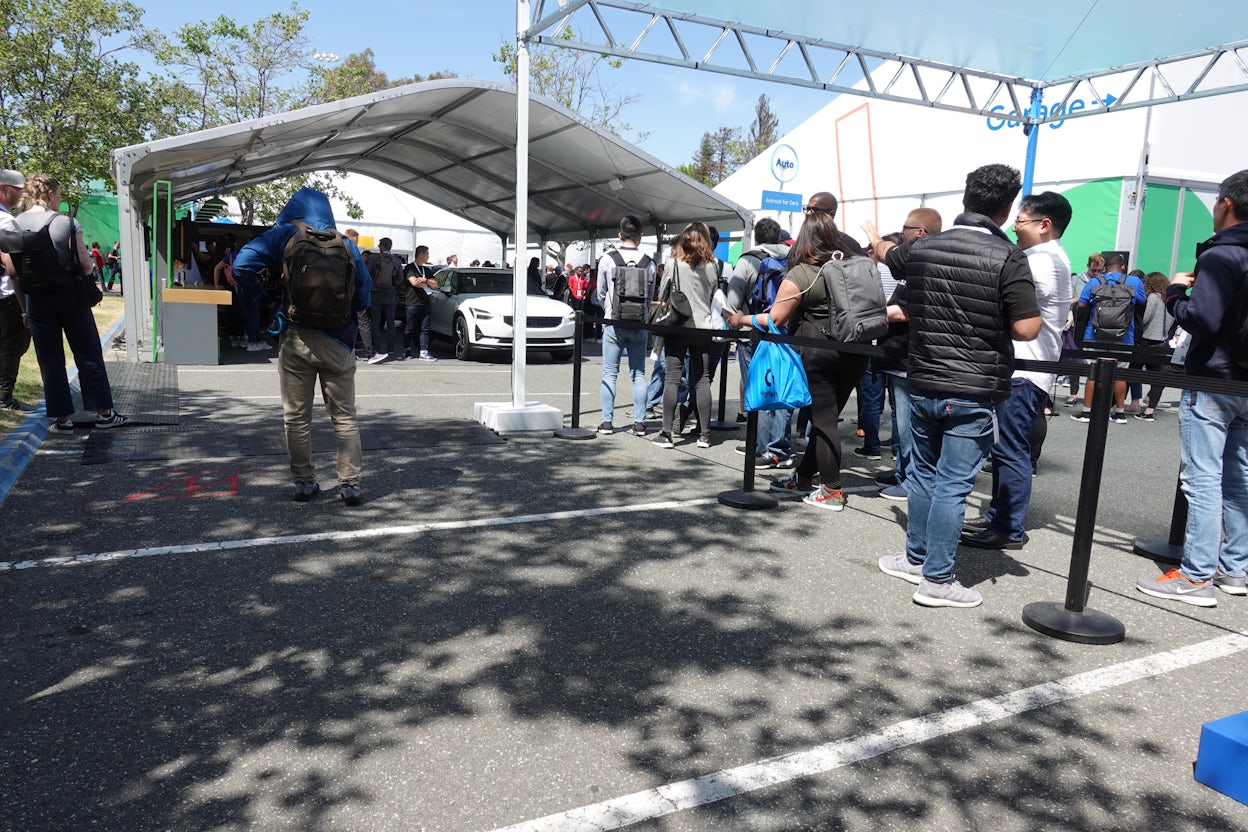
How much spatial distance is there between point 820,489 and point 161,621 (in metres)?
4.03

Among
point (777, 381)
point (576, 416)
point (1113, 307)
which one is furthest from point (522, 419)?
point (1113, 307)

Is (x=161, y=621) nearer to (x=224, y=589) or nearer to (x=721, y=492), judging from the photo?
(x=224, y=589)

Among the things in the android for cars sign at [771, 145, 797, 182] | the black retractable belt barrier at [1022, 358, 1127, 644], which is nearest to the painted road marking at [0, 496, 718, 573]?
the black retractable belt barrier at [1022, 358, 1127, 644]

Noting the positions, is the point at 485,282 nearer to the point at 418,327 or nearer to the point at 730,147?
the point at 418,327

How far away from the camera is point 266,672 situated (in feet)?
10.5

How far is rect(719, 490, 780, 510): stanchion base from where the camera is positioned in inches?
225

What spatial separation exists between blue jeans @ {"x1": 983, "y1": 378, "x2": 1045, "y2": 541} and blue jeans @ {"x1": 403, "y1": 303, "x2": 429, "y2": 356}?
11277mm

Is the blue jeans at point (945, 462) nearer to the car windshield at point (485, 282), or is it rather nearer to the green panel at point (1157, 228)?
the car windshield at point (485, 282)

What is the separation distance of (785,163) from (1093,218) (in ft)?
29.2

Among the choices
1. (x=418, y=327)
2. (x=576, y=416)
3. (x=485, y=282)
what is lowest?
(x=576, y=416)

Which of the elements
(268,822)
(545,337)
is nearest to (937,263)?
(268,822)

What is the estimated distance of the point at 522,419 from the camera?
7.99 meters

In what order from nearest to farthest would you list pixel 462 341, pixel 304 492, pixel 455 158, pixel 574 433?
pixel 304 492 < pixel 574 433 < pixel 462 341 < pixel 455 158

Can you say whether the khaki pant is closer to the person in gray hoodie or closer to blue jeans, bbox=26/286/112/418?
blue jeans, bbox=26/286/112/418
